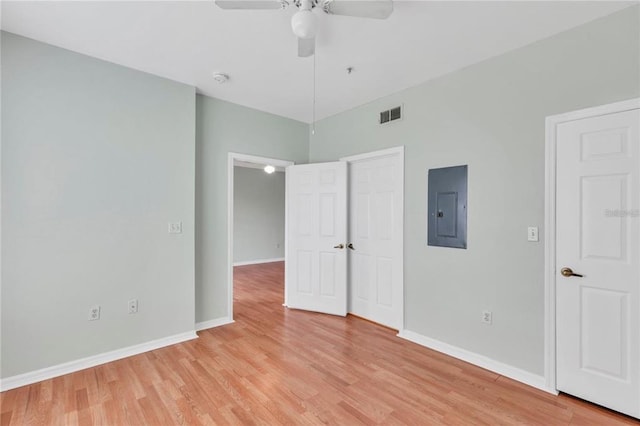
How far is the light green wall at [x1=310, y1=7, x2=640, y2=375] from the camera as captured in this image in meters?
2.16

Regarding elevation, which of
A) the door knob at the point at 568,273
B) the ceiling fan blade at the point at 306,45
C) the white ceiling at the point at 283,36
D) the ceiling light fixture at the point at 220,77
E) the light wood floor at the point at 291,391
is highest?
the white ceiling at the point at 283,36

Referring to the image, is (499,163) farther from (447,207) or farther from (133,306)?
(133,306)

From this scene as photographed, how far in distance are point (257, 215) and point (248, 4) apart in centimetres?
686

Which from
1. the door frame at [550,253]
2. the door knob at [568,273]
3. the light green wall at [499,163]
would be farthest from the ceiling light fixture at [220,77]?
the door knob at [568,273]

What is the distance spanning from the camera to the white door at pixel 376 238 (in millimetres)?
3461

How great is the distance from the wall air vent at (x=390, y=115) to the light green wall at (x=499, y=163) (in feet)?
0.29

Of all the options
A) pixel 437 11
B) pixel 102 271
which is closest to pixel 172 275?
pixel 102 271

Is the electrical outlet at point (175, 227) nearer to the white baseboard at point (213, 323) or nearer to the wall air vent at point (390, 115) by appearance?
the white baseboard at point (213, 323)

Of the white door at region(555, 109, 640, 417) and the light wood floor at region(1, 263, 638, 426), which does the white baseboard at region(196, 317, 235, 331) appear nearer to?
the light wood floor at region(1, 263, 638, 426)

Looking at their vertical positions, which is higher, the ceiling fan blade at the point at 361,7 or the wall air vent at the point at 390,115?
the ceiling fan blade at the point at 361,7

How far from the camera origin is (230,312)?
372cm

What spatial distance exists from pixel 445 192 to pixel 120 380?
3402mm

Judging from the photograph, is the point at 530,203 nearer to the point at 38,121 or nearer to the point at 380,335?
the point at 380,335

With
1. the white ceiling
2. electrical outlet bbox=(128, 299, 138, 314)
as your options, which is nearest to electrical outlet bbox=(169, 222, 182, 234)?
electrical outlet bbox=(128, 299, 138, 314)
